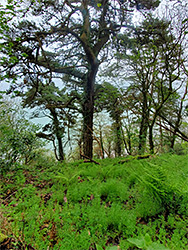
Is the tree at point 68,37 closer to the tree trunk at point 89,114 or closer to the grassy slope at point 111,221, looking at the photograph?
the tree trunk at point 89,114

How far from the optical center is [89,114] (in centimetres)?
627

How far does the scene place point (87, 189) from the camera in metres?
2.49

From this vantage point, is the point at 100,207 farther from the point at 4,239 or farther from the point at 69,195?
the point at 4,239

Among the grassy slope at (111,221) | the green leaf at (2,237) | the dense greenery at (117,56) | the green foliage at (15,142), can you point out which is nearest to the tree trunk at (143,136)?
the dense greenery at (117,56)

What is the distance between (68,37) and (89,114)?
361 centimetres

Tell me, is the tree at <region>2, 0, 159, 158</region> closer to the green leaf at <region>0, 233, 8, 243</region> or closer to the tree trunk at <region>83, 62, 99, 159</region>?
the tree trunk at <region>83, 62, 99, 159</region>

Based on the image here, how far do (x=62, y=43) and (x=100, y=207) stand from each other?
672cm

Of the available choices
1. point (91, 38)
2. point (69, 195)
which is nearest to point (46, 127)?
point (91, 38)

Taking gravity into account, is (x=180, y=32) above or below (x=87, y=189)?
above

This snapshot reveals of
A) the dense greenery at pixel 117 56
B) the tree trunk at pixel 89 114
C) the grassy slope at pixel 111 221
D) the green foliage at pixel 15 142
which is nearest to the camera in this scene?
the grassy slope at pixel 111 221

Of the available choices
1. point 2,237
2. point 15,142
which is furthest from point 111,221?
point 15,142

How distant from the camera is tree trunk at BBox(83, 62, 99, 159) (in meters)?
6.09

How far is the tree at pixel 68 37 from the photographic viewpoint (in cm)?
468

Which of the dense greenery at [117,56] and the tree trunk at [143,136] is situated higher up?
the dense greenery at [117,56]
